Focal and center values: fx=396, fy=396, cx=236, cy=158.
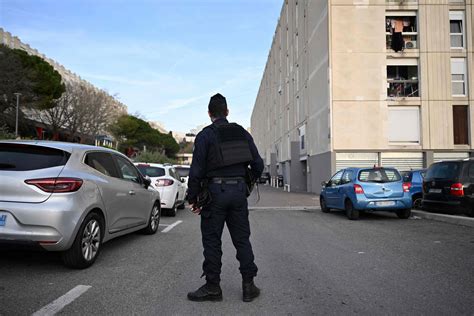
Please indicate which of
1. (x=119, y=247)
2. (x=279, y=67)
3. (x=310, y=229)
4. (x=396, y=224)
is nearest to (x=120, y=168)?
(x=119, y=247)

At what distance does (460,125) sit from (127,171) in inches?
954

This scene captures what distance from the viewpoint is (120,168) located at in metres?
6.57

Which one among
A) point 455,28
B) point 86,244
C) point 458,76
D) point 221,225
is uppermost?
point 455,28

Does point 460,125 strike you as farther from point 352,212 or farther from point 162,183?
point 162,183

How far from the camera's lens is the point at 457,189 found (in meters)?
9.70

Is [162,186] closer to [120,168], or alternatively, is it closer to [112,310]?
[120,168]

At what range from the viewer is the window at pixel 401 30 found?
977 inches

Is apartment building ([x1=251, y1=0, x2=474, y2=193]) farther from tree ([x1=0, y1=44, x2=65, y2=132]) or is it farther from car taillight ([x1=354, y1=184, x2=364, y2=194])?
tree ([x1=0, y1=44, x2=65, y2=132])

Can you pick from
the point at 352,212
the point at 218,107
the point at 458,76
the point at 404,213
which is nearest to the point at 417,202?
the point at 404,213

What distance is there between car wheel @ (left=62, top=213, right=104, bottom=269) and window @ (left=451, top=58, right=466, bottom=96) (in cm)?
2560

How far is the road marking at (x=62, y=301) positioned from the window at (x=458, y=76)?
86.9 ft

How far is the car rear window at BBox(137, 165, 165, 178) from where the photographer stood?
11.3 metres

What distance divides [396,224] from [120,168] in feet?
22.0

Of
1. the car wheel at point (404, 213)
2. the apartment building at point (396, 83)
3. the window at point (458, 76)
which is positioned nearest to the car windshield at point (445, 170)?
the car wheel at point (404, 213)
